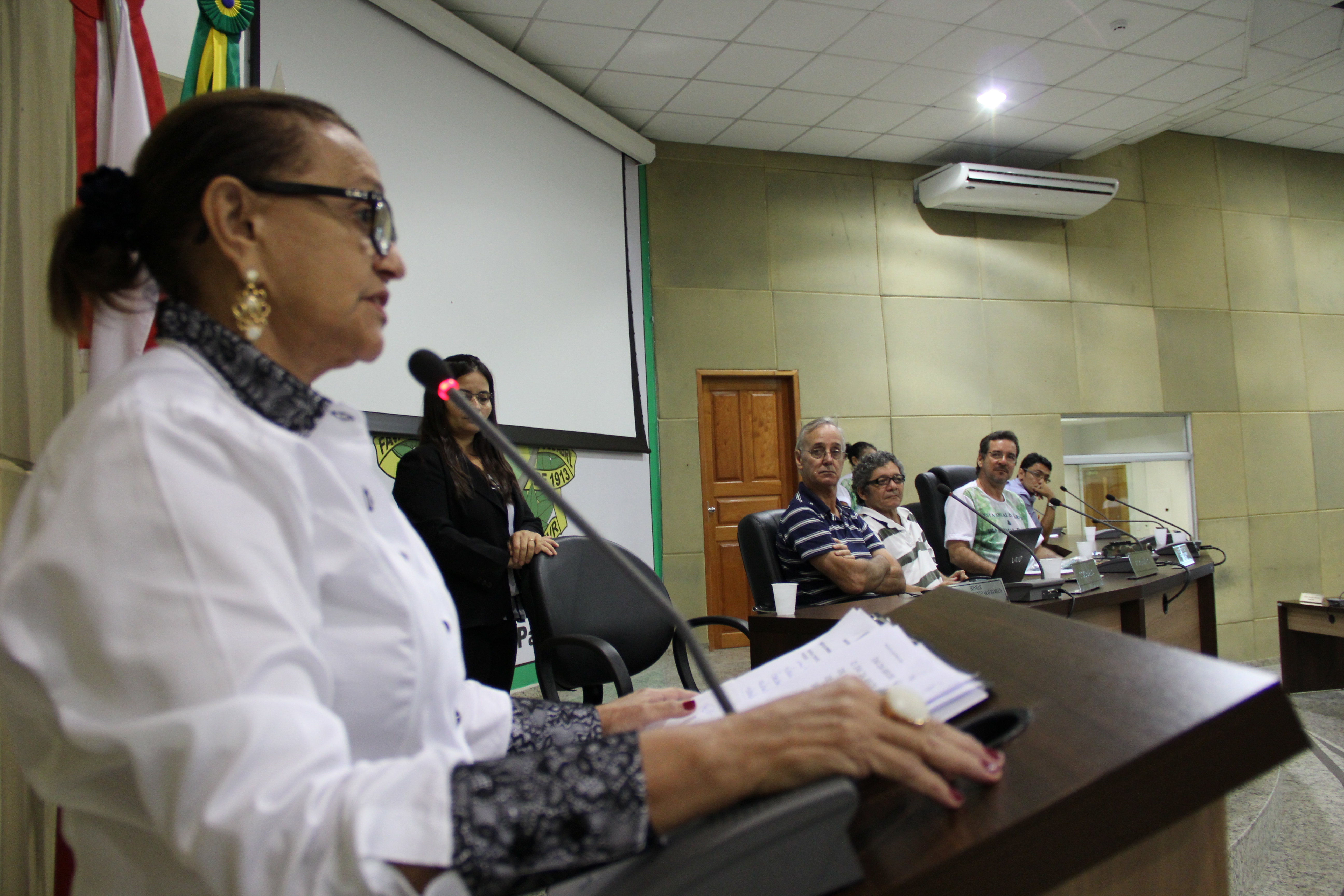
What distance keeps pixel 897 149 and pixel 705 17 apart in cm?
232

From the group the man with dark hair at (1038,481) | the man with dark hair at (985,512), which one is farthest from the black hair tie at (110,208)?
the man with dark hair at (1038,481)

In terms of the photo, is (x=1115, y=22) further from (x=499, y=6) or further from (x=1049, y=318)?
(x=499, y=6)

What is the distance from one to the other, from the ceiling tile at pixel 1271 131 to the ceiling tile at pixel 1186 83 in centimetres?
158

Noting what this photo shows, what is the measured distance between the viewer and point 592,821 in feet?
1.72

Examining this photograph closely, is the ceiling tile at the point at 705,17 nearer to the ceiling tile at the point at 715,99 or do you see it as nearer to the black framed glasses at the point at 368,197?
the ceiling tile at the point at 715,99

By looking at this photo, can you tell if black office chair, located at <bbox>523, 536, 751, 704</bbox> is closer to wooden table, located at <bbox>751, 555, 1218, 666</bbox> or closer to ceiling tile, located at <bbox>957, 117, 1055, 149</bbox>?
wooden table, located at <bbox>751, 555, 1218, 666</bbox>

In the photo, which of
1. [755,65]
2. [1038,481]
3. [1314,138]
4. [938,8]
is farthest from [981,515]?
[1314,138]

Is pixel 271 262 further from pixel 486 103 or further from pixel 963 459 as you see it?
pixel 963 459

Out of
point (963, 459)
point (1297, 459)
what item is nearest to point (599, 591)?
point (963, 459)

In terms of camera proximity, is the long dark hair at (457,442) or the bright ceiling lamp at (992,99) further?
the bright ceiling lamp at (992,99)

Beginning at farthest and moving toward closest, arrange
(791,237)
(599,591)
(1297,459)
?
(1297,459)
(791,237)
(599,591)

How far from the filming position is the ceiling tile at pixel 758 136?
17.5ft

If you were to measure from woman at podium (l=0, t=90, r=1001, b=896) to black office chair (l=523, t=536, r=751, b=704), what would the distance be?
119 cm

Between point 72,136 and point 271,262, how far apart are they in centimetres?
94
